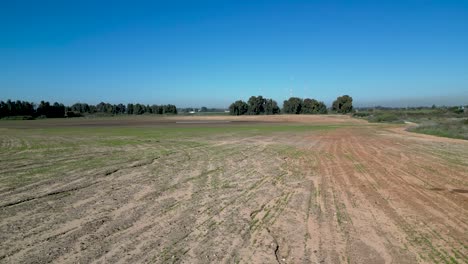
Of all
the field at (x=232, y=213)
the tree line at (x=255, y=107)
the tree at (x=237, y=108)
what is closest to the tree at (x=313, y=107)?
the tree line at (x=255, y=107)

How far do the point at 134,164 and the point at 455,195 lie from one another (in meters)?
12.4

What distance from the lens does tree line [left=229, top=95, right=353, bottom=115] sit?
504ft

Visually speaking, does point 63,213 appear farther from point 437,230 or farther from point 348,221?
point 437,230

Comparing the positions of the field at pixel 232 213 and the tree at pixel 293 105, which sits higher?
the tree at pixel 293 105

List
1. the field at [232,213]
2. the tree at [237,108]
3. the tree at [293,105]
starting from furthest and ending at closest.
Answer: the tree at [293,105] < the tree at [237,108] < the field at [232,213]

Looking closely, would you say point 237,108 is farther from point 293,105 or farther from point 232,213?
point 232,213

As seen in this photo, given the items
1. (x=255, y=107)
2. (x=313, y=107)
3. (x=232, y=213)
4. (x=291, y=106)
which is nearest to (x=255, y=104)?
(x=255, y=107)

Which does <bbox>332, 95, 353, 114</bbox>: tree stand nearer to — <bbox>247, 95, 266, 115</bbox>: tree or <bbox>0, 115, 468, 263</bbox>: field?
<bbox>247, 95, 266, 115</bbox>: tree

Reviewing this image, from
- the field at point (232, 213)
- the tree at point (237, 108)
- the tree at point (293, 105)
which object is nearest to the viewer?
the field at point (232, 213)

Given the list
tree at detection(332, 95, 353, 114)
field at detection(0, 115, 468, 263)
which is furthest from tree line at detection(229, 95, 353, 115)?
field at detection(0, 115, 468, 263)

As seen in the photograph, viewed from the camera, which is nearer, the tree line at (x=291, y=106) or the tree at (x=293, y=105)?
the tree line at (x=291, y=106)

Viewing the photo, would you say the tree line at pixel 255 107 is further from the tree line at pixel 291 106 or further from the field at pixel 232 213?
the field at pixel 232 213

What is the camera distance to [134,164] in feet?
52.8

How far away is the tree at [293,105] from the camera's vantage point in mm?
161375
